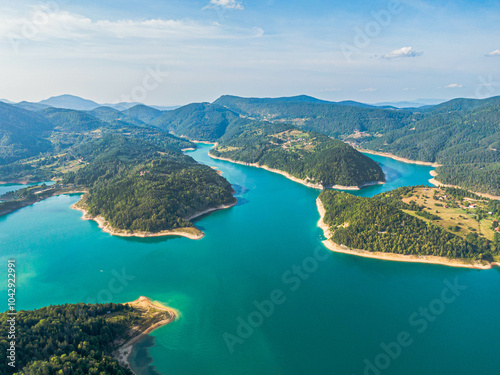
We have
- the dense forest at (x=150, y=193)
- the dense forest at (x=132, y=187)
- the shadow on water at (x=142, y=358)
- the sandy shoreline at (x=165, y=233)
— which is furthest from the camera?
the dense forest at (x=132, y=187)

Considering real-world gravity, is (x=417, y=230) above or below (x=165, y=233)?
above

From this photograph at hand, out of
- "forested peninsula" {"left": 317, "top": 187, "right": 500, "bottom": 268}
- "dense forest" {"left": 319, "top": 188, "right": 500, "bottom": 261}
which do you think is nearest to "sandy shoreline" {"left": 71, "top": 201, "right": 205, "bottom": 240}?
"forested peninsula" {"left": 317, "top": 187, "right": 500, "bottom": 268}

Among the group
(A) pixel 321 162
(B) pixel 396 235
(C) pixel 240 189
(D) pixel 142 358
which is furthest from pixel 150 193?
(A) pixel 321 162

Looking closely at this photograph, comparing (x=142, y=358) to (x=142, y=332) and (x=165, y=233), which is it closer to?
(x=142, y=332)

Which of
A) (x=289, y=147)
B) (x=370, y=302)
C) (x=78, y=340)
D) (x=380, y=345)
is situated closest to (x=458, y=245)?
(x=370, y=302)

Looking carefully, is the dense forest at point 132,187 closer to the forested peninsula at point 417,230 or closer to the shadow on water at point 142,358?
the shadow on water at point 142,358

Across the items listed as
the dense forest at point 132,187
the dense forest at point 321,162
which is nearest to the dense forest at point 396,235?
the dense forest at point 132,187
